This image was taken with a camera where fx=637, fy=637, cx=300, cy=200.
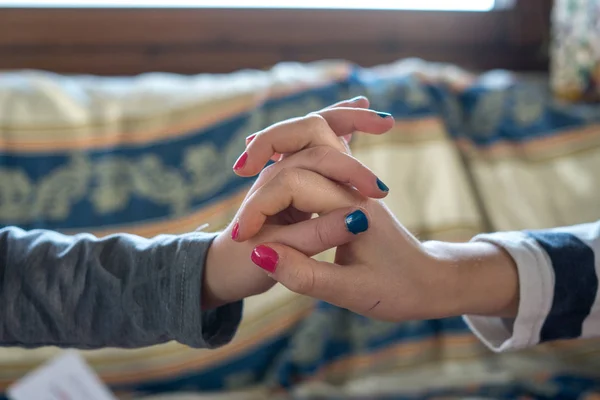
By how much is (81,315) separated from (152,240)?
90 mm

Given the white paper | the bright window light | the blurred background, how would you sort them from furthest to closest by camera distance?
the bright window light < the blurred background < the white paper

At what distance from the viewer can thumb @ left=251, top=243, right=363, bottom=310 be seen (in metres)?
0.49

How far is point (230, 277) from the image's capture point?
545mm

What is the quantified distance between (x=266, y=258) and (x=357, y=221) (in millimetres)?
76

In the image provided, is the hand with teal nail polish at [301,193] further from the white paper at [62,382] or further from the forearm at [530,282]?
the white paper at [62,382]

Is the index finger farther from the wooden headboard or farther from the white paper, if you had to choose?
the wooden headboard

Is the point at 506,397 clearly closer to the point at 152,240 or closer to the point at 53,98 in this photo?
the point at 152,240

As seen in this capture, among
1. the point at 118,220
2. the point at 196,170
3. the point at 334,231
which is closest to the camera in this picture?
the point at 334,231

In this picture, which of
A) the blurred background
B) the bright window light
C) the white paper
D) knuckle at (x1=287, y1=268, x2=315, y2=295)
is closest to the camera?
knuckle at (x1=287, y1=268, x2=315, y2=295)

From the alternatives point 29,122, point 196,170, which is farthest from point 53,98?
point 196,170

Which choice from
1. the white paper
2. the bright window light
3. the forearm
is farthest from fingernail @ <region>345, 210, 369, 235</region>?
the bright window light

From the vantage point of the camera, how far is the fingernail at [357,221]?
1.63 ft

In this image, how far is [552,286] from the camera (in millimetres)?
565

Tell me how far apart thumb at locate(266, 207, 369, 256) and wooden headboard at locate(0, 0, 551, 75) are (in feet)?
2.55
